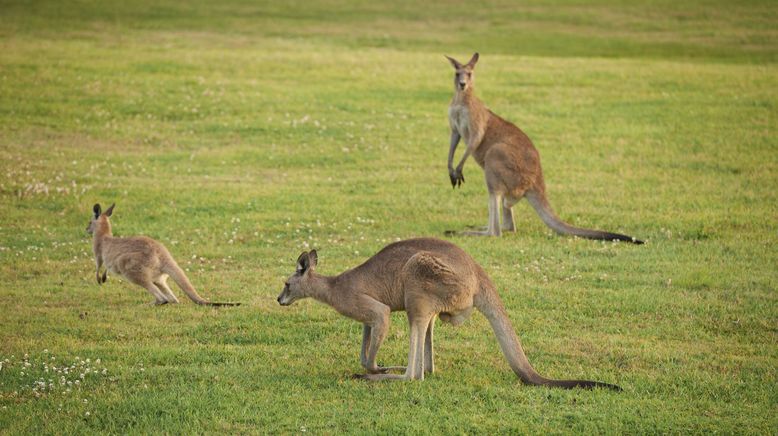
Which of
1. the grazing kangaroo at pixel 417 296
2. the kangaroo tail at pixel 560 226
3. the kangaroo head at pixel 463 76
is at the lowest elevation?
the kangaroo tail at pixel 560 226

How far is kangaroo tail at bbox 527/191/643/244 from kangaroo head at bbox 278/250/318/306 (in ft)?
17.2

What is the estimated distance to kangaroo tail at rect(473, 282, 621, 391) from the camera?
7633 mm

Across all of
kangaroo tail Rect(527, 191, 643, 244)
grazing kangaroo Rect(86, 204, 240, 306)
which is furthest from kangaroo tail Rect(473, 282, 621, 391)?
kangaroo tail Rect(527, 191, 643, 244)

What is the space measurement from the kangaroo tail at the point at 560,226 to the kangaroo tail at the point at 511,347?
4.95 metres

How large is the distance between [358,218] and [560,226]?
292cm

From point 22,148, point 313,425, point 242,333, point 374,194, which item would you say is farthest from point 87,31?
point 313,425

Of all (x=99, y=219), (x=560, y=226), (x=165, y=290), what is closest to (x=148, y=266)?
(x=165, y=290)

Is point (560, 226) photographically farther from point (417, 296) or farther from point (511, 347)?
point (417, 296)

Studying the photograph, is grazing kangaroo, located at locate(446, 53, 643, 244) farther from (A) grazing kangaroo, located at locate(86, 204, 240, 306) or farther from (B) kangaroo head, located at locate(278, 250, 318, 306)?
(B) kangaroo head, located at locate(278, 250, 318, 306)

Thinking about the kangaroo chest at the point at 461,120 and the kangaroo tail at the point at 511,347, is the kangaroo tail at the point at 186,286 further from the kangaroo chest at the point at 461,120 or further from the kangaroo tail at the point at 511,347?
the kangaroo chest at the point at 461,120

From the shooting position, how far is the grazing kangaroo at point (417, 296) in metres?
7.88

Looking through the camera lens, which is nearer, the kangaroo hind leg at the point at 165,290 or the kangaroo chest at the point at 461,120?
the kangaroo hind leg at the point at 165,290

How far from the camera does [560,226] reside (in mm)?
13211

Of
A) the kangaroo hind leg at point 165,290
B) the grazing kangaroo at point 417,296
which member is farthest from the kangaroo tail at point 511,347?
the kangaroo hind leg at point 165,290
